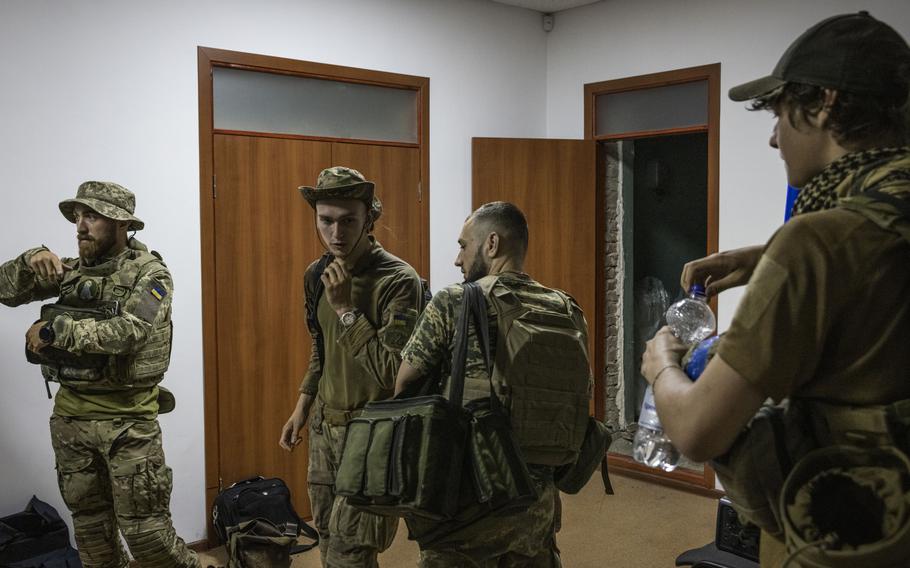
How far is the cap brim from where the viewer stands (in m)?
1.25

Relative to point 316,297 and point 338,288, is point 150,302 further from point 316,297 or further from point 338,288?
point 338,288

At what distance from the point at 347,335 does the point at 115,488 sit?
4.08 ft

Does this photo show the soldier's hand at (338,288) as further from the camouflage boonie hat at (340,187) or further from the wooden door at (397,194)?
the wooden door at (397,194)

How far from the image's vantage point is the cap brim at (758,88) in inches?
49.1

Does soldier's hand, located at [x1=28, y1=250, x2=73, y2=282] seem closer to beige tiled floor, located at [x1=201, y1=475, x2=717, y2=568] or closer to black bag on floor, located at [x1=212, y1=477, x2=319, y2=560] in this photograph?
black bag on floor, located at [x1=212, y1=477, x2=319, y2=560]

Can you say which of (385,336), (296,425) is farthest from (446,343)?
(296,425)

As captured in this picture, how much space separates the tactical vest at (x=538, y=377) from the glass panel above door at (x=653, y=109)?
10.5 ft

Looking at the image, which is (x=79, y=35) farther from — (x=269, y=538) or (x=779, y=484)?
(x=779, y=484)

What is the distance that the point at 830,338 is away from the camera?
1164 mm

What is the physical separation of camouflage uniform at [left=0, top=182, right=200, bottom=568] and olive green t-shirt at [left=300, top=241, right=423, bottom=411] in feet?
2.41

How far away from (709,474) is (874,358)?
164 inches

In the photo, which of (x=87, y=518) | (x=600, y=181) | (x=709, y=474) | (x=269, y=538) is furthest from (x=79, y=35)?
(x=709, y=474)

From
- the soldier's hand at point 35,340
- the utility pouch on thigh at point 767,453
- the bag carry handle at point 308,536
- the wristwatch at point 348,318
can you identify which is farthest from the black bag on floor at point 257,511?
the utility pouch on thigh at point 767,453

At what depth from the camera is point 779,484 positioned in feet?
3.97
